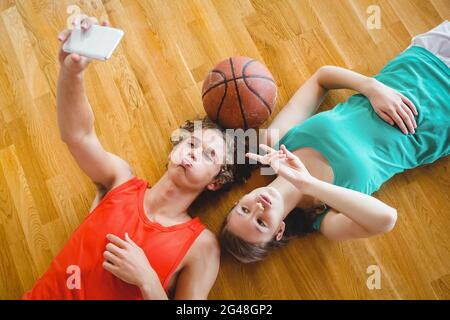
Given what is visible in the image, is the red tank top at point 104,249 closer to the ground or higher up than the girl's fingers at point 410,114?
higher up

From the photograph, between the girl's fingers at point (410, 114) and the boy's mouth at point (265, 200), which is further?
the girl's fingers at point (410, 114)

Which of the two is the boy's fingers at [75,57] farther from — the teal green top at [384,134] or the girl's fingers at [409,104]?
the girl's fingers at [409,104]

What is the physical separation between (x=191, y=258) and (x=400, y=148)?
1.02 m

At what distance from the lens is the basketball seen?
5.17 ft

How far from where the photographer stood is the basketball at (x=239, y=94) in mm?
1576

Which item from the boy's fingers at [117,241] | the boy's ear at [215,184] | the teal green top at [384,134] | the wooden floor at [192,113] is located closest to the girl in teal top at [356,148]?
the teal green top at [384,134]

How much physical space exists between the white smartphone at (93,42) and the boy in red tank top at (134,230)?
14 centimetres

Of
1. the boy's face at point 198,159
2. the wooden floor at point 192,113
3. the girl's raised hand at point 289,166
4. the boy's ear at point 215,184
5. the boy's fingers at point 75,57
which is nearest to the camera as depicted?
the boy's fingers at point 75,57

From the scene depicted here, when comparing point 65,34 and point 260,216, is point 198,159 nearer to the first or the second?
point 260,216

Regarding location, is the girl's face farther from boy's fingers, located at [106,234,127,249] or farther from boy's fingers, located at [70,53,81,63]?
boy's fingers, located at [70,53,81,63]

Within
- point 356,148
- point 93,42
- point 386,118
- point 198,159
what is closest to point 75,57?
point 93,42

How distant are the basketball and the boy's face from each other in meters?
0.11

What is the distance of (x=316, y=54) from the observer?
78.0 inches
